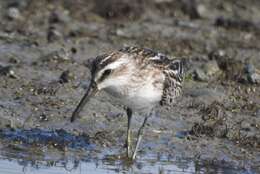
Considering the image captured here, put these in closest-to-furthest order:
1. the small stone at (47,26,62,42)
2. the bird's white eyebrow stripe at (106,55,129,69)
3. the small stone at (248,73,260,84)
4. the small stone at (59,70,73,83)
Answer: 1. the bird's white eyebrow stripe at (106,55,129,69)
2. the small stone at (59,70,73,83)
3. the small stone at (248,73,260,84)
4. the small stone at (47,26,62,42)

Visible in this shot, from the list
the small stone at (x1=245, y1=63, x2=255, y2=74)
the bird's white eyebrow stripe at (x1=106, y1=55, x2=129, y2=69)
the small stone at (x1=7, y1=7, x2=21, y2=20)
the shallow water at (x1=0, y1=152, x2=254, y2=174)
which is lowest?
the shallow water at (x1=0, y1=152, x2=254, y2=174)

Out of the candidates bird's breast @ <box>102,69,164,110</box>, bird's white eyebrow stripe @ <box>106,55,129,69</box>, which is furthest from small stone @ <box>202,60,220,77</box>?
bird's white eyebrow stripe @ <box>106,55,129,69</box>

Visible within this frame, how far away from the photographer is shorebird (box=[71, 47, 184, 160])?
10.1 metres

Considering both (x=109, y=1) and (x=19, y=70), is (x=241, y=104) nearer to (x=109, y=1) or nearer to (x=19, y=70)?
(x=19, y=70)

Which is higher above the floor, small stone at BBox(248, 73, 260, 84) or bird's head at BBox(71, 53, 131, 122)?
small stone at BBox(248, 73, 260, 84)

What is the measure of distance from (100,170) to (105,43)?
610 centimetres

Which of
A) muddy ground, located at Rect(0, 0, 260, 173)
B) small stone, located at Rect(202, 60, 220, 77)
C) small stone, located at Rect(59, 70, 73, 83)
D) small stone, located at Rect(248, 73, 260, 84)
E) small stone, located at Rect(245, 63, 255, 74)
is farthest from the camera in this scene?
small stone, located at Rect(202, 60, 220, 77)

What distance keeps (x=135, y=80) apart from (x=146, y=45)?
6007 mm

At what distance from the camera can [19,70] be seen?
1428 centimetres

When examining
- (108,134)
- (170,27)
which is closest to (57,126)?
(108,134)

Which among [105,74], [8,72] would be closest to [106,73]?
[105,74]

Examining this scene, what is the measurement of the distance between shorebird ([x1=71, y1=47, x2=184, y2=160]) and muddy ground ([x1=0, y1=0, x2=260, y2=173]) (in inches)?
31.2

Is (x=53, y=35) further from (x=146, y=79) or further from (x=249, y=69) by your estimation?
(x=146, y=79)

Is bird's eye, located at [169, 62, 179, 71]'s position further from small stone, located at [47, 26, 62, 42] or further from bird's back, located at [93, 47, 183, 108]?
small stone, located at [47, 26, 62, 42]
